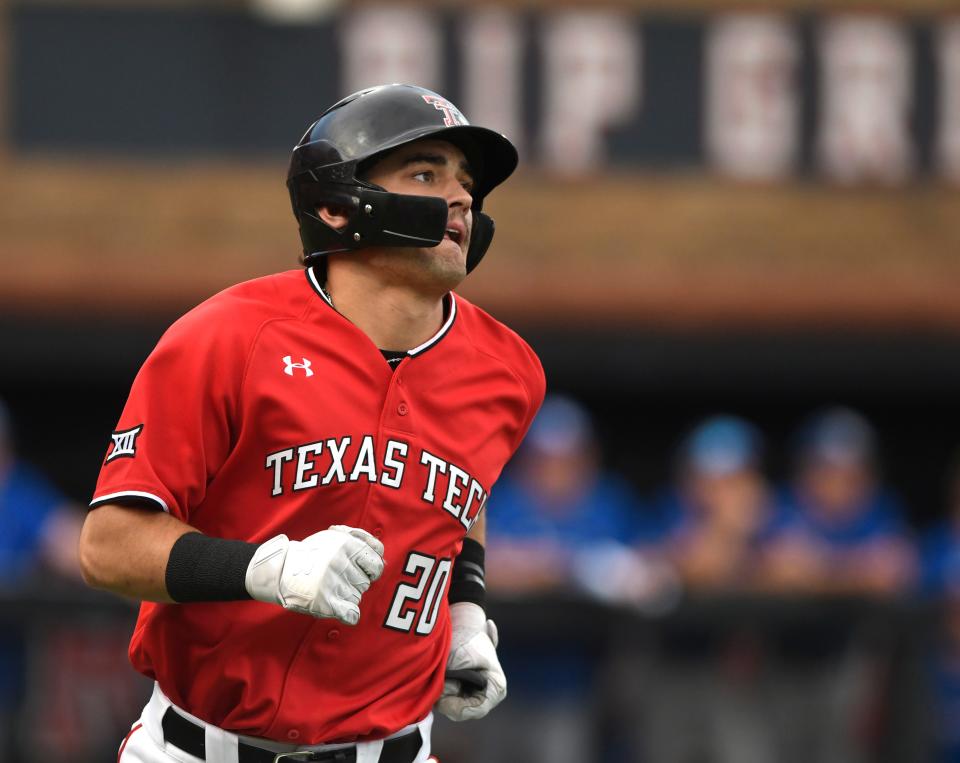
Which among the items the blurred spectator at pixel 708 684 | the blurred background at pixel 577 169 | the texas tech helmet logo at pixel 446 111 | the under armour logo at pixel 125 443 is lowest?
the blurred spectator at pixel 708 684

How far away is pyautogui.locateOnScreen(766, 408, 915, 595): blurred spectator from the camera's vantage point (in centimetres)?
659

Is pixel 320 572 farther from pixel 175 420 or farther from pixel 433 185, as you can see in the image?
pixel 433 185

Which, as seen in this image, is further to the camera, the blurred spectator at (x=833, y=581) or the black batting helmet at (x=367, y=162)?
the blurred spectator at (x=833, y=581)

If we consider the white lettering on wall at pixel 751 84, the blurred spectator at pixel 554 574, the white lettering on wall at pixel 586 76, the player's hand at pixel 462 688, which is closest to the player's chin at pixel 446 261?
the player's hand at pixel 462 688

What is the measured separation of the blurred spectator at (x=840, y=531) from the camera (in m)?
6.59

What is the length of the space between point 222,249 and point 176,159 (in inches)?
21.4

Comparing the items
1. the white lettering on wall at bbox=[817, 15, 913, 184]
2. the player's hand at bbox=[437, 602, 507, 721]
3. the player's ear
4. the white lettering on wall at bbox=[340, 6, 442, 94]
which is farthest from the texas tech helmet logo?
the white lettering on wall at bbox=[817, 15, 913, 184]

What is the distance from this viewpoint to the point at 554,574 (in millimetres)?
6445

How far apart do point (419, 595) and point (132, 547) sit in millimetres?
557

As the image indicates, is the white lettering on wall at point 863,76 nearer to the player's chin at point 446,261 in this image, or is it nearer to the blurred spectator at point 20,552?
the blurred spectator at point 20,552

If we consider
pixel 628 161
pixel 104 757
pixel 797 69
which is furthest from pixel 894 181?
pixel 104 757

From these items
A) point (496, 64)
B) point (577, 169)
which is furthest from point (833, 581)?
point (496, 64)

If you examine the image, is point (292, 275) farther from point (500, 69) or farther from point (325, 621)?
point (500, 69)

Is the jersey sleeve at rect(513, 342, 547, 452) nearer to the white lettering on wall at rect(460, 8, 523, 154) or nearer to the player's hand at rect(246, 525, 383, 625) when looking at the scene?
the player's hand at rect(246, 525, 383, 625)
